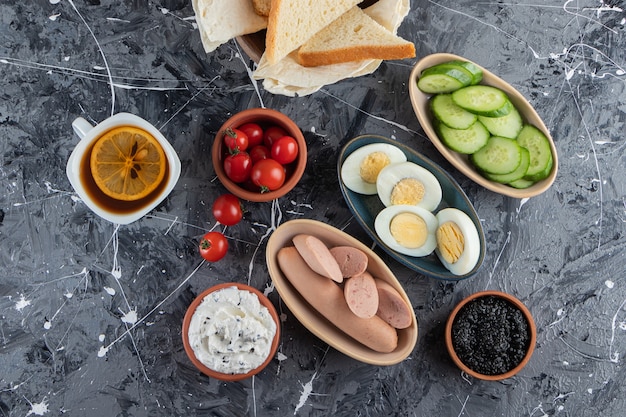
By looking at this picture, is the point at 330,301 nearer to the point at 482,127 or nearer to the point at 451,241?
the point at 451,241

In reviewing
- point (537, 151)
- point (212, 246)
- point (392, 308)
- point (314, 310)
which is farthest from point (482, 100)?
point (212, 246)

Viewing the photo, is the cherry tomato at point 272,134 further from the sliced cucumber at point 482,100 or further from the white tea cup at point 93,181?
the sliced cucumber at point 482,100

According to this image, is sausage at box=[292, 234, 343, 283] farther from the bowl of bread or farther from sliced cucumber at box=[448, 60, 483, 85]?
sliced cucumber at box=[448, 60, 483, 85]

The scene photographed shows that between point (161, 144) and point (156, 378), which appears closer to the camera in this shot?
point (161, 144)

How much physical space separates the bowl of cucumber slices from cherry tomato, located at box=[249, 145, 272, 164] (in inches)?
18.0

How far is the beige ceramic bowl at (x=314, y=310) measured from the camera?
1.63 meters

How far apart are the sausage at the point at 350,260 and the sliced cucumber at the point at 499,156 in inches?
18.0

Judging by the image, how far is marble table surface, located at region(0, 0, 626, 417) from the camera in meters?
1.72

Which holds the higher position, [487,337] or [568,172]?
[568,172]

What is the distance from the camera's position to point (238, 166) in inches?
63.2

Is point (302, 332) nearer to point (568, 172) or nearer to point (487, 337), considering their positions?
point (487, 337)

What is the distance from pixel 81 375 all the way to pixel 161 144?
759 millimetres

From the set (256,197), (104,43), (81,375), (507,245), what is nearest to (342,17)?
(256,197)

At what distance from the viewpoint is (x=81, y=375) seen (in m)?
1.72
